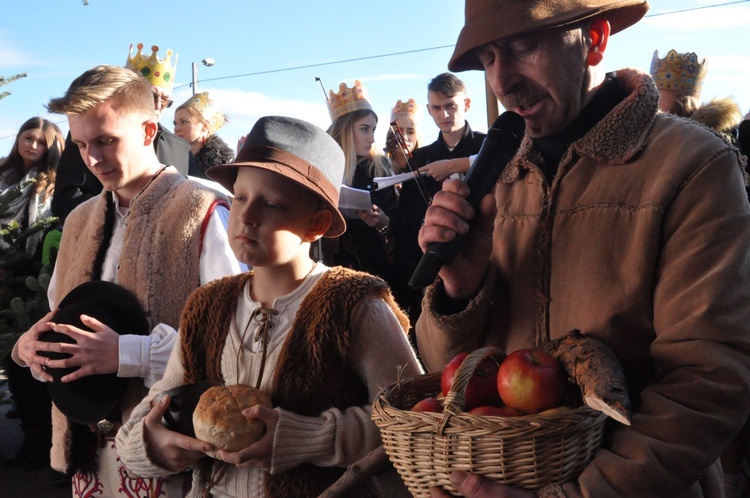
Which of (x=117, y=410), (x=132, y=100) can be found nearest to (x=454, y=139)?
(x=132, y=100)

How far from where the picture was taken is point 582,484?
1402 mm

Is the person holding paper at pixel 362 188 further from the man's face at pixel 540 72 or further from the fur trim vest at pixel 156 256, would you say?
the man's face at pixel 540 72

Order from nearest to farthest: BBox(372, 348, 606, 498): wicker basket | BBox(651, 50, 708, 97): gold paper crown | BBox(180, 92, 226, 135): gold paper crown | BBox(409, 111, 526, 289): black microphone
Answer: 1. BBox(372, 348, 606, 498): wicker basket
2. BBox(409, 111, 526, 289): black microphone
3. BBox(651, 50, 708, 97): gold paper crown
4. BBox(180, 92, 226, 135): gold paper crown

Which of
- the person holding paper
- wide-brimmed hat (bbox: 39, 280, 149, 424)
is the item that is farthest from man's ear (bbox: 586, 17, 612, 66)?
the person holding paper

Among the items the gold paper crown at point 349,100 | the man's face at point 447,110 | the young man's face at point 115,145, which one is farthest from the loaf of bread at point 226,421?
the gold paper crown at point 349,100

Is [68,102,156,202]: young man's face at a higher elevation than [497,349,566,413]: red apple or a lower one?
higher

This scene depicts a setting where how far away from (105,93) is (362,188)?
126 inches

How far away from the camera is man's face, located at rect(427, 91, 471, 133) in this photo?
5848 mm

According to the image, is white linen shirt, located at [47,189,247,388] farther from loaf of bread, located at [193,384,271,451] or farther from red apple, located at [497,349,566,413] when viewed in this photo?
red apple, located at [497,349,566,413]

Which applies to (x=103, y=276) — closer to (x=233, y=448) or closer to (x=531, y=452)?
(x=233, y=448)

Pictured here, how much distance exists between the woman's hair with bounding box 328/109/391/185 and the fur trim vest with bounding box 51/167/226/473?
3.04 m

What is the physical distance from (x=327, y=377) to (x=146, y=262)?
3.46ft

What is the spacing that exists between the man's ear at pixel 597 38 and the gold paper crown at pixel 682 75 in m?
3.61

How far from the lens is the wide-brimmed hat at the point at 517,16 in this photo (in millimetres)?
1666
